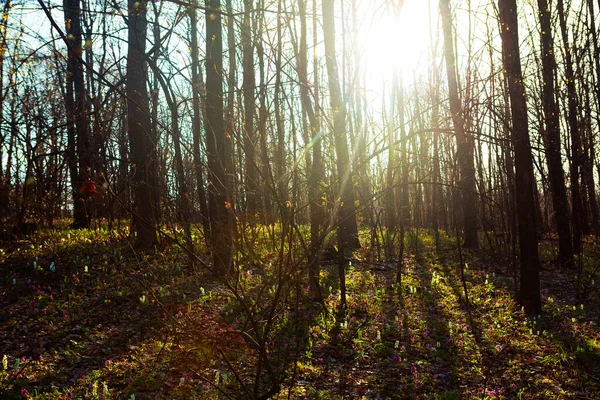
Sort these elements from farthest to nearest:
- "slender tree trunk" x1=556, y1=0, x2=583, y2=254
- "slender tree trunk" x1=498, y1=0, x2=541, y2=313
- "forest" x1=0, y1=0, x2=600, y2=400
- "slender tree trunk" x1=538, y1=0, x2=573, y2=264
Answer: "slender tree trunk" x1=538, y1=0, x2=573, y2=264 → "slender tree trunk" x1=556, y1=0, x2=583, y2=254 → "slender tree trunk" x1=498, y1=0, x2=541, y2=313 → "forest" x1=0, y1=0, x2=600, y2=400

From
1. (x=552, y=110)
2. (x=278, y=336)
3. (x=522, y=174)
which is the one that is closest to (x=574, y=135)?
(x=552, y=110)

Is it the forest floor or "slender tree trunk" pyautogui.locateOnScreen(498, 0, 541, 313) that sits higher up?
"slender tree trunk" pyautogui.locateOnScreen(498, 0, 541, 313)

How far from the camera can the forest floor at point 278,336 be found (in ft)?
15.1

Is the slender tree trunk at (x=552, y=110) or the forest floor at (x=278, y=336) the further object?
the slender tree trunk at (x=552, y=110)

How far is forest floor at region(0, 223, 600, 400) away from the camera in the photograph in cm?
459

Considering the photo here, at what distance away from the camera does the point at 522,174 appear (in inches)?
285

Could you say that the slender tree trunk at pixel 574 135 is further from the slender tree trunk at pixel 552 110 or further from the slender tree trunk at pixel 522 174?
the slender tree trunk at pixel 522 174

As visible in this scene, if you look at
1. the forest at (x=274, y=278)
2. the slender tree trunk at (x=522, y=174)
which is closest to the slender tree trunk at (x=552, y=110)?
the forest at (x=274, y=278)

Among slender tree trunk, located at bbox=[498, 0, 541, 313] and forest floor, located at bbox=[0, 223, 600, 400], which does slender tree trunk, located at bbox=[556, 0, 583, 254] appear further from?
slender tree trunk, located at bbox=[498, 0, 541, 313]

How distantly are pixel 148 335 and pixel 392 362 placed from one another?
3.34 metres

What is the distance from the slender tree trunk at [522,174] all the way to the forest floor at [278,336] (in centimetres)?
43

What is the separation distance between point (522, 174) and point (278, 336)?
17.0 ft

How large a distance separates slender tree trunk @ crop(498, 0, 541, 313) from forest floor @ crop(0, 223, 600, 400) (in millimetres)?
429

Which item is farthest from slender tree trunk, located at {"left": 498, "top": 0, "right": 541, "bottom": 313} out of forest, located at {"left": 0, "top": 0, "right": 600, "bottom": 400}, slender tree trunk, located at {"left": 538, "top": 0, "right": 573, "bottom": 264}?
slender tree trunk, located at {"left": 538, "top": 0, "right": 573, "bottom": 264}
